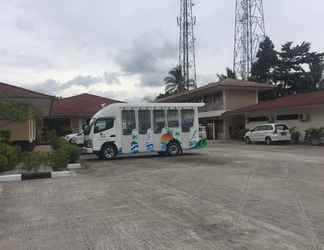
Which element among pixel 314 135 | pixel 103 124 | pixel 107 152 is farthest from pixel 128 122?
pixel 314 135

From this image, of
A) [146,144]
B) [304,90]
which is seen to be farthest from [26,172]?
[304,90]

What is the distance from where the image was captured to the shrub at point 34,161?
12016mm

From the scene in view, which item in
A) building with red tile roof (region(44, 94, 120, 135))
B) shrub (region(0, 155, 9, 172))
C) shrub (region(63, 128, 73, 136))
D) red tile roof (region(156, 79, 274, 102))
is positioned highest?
red tile roof (region(156, 79, 274, 102))

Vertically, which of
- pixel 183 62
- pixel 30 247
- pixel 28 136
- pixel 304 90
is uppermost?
pixel 183 62

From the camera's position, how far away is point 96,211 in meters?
6.82

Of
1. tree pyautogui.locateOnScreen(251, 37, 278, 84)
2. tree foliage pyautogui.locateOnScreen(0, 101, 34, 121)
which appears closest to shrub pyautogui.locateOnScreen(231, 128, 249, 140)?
tree pyautogui.locateOnScreen(251, 37, 278, 84)

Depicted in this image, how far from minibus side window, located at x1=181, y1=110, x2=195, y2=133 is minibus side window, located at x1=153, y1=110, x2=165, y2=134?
1.13 meters

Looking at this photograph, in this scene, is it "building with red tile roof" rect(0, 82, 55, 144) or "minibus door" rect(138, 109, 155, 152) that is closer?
"building with red tile roof" rect(0, 82, 55, 144)

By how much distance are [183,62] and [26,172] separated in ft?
144

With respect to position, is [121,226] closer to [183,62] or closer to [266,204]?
[266,204]

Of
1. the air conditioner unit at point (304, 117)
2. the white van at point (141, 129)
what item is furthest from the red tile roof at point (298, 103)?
the white van at point (141, 129)

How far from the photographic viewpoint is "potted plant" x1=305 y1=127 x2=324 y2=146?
2489cm

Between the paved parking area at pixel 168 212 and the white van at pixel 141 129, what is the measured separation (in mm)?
6001

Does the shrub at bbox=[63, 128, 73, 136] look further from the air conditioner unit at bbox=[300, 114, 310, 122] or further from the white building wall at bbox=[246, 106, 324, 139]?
the air conditioner unit at bbox=[300, 114, 310, 122]
